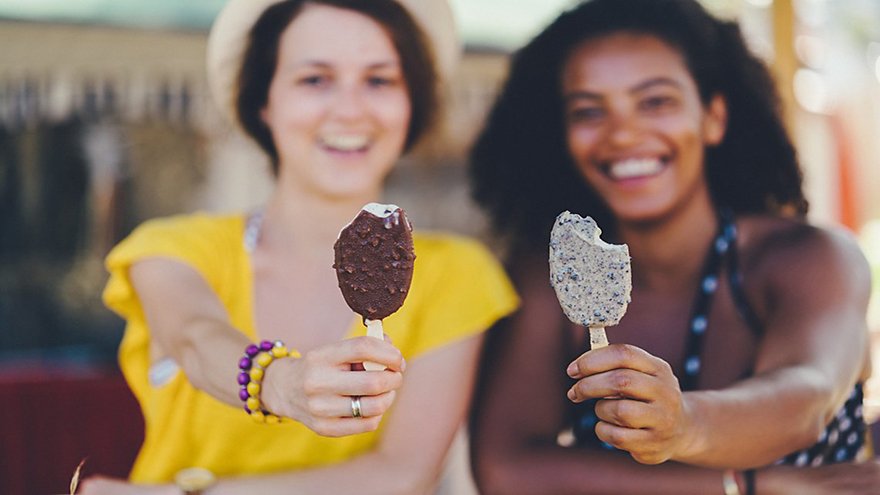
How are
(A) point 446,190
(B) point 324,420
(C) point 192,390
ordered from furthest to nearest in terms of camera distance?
1. (A) point 446,190
2. (C) point 192,390
3. (B) point 324,420

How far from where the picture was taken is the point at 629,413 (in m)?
1.32

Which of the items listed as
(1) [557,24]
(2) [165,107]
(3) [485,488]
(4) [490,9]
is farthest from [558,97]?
(2) [165,107]

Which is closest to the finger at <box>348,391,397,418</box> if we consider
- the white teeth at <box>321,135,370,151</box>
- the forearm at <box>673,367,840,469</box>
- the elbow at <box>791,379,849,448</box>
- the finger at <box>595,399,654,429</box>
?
the finger at <box>595,399,654,429</box>

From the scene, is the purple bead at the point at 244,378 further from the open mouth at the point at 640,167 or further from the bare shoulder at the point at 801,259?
the bare shoulder at the point at 801,259

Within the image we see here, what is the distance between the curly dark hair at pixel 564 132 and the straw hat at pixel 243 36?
307 mm

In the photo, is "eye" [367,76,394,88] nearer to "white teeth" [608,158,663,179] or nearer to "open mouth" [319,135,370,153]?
"open mouth" [319,135,370,153]

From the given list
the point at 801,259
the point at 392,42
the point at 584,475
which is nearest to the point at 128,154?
the point at 392,42

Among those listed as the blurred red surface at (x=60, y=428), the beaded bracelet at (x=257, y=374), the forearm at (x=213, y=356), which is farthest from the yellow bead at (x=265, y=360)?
the blurred red surface at (x=60, y=428)

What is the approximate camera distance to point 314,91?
2250mm

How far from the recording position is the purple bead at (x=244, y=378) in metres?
1.60

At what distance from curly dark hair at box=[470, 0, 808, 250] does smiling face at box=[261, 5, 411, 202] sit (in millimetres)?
555

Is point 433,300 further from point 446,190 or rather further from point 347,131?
point 446,190

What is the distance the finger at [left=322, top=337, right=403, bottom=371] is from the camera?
1.30 metres

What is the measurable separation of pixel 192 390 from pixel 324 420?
39.0 inches
